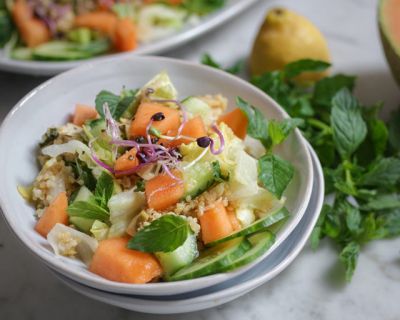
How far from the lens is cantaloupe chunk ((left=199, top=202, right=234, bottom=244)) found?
1277 mm

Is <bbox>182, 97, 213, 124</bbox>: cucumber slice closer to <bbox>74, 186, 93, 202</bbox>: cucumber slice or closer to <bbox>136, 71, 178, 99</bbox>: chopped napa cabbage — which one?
<bbox>136, 71, 178, 99</bbox>: chopped napa cabbage

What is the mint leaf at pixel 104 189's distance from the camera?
133 centimetres

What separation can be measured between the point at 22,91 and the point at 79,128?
714 millimetres

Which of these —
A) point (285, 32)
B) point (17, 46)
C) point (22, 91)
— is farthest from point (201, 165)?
point (17, 46)

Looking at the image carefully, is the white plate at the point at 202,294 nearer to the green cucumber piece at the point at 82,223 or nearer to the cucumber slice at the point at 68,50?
the green cucumber piece at the point at 82,223

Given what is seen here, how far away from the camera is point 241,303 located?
1.49 meters

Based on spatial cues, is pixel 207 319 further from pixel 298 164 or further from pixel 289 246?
pixel 298 164

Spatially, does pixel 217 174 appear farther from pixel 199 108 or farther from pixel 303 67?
pixel 303 67

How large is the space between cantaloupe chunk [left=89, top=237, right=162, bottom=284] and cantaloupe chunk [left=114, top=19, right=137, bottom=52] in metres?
1.10

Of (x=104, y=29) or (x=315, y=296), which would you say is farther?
(x=104, y=29)

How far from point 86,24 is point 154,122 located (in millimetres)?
1040

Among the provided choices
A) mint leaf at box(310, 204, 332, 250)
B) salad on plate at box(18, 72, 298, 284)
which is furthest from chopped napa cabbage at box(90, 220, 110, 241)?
mint leaf at box(310, 204, 332, 250)

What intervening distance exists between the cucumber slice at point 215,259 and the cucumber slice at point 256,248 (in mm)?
11

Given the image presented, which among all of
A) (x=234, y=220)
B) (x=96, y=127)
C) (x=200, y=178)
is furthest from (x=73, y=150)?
(x=234, y=220)
